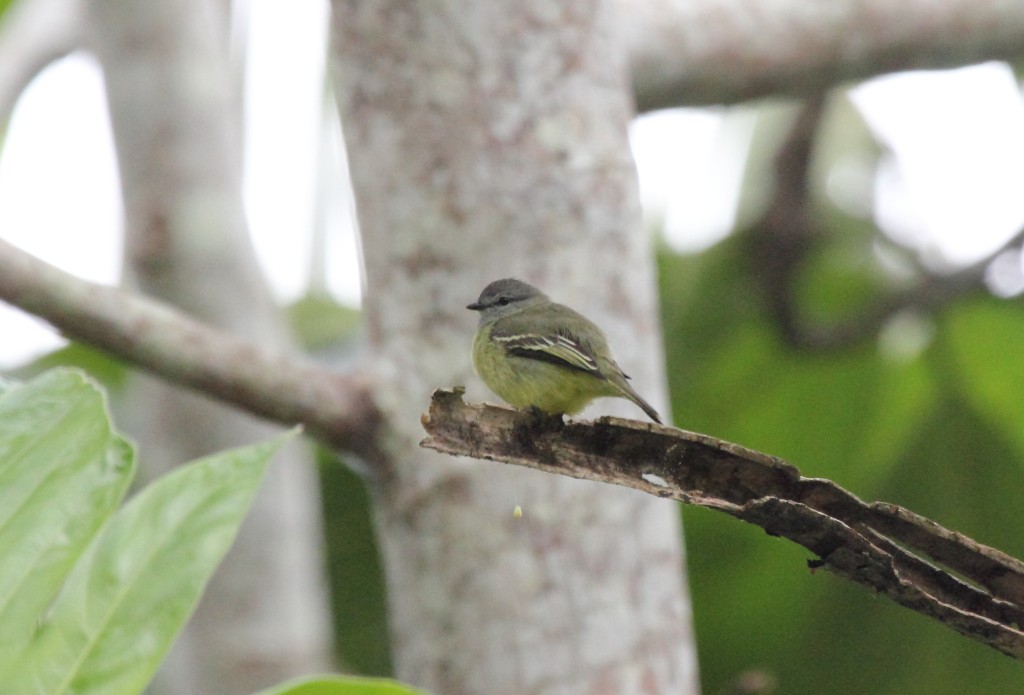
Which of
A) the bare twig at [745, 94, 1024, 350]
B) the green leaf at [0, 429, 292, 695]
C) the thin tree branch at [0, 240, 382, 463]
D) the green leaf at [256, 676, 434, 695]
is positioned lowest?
the green leaf at [256, 676, 434, 695]

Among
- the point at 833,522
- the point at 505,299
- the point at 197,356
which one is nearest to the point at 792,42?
the point at 505,299

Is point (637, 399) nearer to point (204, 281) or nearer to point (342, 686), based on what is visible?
point (342, 686)

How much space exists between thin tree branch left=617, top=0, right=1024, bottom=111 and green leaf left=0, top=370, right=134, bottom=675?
1.65 metres

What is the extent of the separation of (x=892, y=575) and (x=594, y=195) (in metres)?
1.10

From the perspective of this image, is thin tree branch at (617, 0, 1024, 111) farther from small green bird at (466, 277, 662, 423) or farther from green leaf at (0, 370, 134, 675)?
green leaf at (0, 370, 134, 675)

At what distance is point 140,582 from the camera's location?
1.32 metres

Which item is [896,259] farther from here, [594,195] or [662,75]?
[594,195]

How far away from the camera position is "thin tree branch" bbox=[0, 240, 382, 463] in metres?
1.75

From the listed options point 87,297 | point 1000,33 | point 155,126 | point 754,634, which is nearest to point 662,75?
point 1000,33

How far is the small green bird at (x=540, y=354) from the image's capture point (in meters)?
1.94

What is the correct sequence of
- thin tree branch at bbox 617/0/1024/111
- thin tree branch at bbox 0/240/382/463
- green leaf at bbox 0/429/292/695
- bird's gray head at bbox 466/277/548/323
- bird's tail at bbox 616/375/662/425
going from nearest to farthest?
green leaf at bbox 0/429/292/695 → thin tree branch at bbox 0/240/382/463 → bird's tail at bbox 616/375/662/425 → bird's gray head at bbox 466/277/548/323 → thin tree branch at bbox 617/0/1024/111

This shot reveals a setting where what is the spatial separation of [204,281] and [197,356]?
36.6 inches

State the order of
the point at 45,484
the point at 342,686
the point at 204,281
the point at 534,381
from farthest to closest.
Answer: the point at 204,281, the point at 534,381, the point at 45,484, the point at 342,686

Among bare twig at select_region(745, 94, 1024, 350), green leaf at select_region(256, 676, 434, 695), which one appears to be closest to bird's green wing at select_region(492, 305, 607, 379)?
green leaf at select_region(256, 676, 434, 695)
